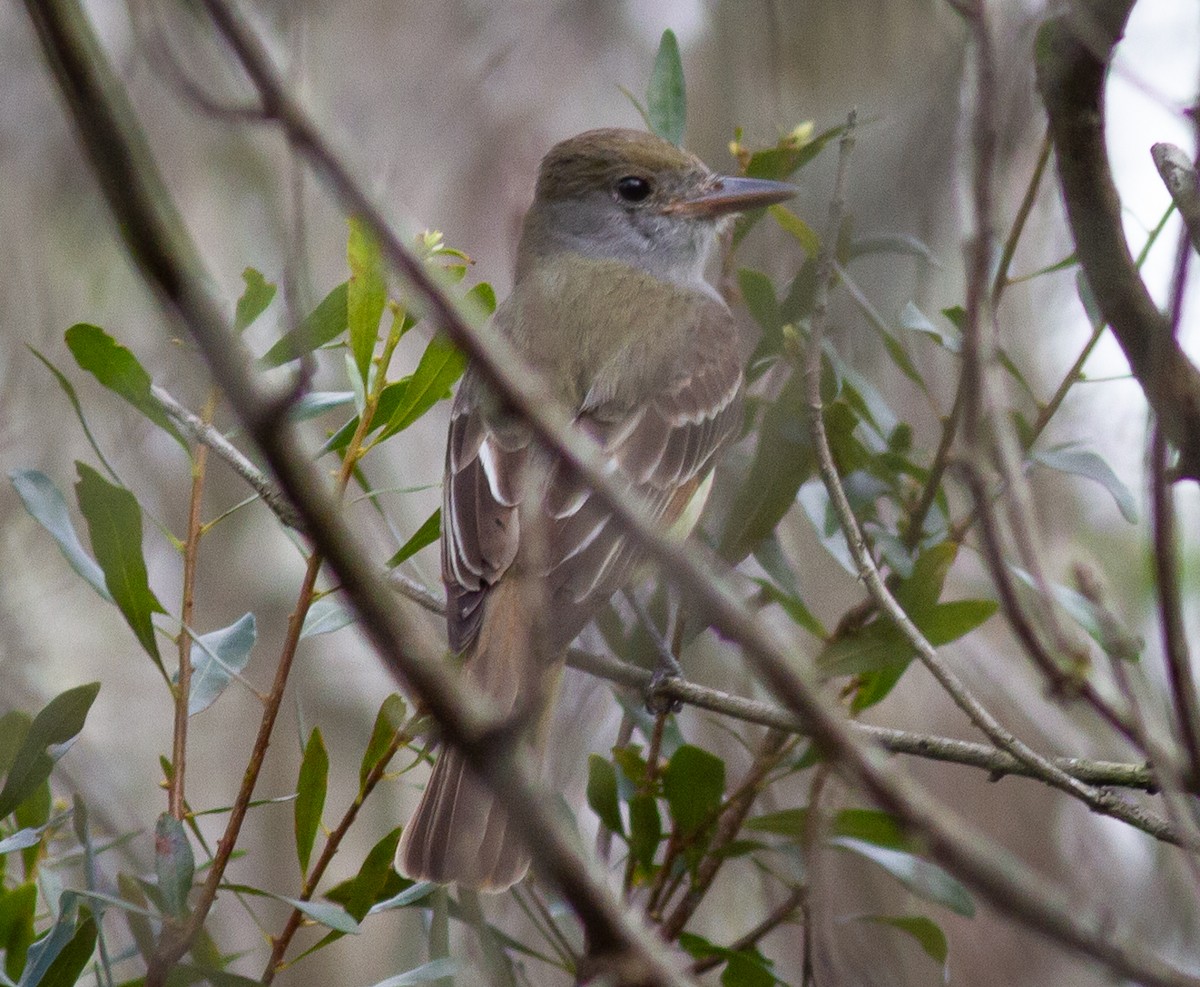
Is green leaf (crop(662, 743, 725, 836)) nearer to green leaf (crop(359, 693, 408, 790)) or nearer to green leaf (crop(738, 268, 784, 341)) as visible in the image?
green leaf (crop(359, 693, 408, 790))

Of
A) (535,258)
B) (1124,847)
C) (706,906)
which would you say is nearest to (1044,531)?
(1124,847)

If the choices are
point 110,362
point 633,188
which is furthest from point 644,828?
point 633,188

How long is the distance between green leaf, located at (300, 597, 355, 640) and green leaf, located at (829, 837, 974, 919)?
1.08m

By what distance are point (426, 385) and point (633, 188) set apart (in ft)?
7.19

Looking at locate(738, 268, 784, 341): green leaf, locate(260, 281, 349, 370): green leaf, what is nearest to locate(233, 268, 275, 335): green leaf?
locate(260, 281, 349, 370): green leaf

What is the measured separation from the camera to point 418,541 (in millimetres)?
Result: 2697

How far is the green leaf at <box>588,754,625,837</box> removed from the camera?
9.50 ft

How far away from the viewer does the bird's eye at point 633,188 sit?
4.66m

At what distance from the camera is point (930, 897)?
9.21 feet

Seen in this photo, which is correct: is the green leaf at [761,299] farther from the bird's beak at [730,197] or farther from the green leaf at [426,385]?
the green leaf at [426,385]

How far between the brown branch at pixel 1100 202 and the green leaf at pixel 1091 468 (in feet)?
3.88

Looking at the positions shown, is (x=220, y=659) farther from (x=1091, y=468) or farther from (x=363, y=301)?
(x=1091, y=468)

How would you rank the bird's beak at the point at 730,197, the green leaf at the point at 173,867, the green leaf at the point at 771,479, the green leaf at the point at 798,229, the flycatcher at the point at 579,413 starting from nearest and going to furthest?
the green leaf at the point at 173,867 → the flycatcher at the point at 579,413 → the green leaf at the point at 771,479 → the green leaf at the point at 798,229 → the bird's beak at the point at 730,197

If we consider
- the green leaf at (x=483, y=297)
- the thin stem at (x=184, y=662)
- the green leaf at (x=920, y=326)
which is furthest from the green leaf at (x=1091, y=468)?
the thin stem at (x=184, y=662)
